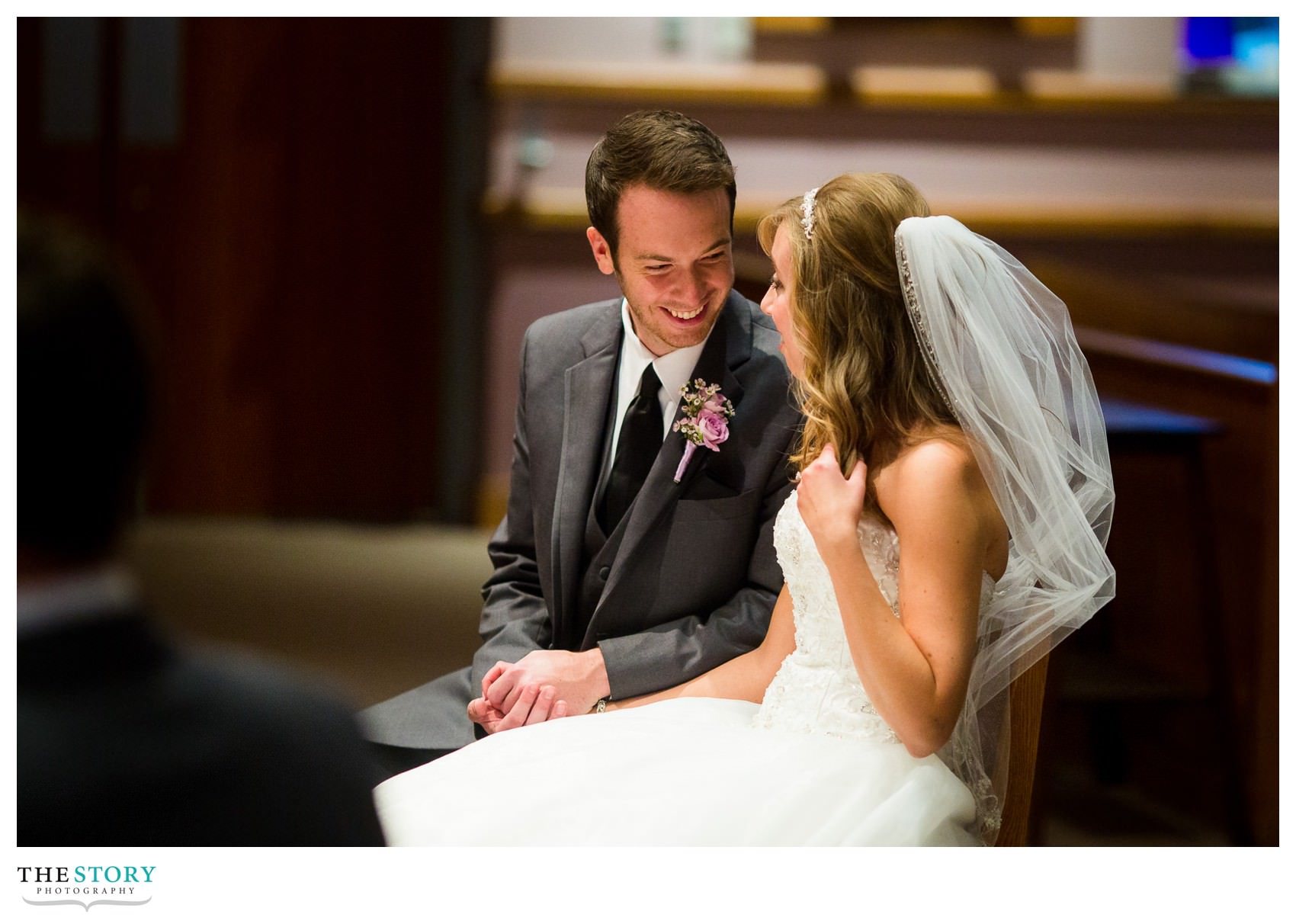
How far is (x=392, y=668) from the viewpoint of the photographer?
1759mm

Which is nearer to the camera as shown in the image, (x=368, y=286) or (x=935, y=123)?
(x=368, y=286)

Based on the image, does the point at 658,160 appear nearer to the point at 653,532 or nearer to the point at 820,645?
the point at 653,532

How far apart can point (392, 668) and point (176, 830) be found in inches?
37.4

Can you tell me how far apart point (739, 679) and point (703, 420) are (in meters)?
0.33

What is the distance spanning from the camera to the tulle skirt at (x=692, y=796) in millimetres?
1443

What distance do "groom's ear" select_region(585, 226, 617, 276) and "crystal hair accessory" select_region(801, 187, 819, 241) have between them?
Answer: 0.28 m

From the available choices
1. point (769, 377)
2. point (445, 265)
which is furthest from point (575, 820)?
point (445, 265)

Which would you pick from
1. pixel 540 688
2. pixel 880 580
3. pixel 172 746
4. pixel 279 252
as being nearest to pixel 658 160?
pixel 880 580

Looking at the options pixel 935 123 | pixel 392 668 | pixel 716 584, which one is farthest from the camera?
pixel 935 123

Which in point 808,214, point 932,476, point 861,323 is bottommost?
point 932,476

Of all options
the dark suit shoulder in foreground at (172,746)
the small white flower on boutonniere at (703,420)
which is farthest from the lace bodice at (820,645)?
the dark suit shoulder in foreground at (172,746)

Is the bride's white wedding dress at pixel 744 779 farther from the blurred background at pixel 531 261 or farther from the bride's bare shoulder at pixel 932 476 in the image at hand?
the blurred background at pixel 531 261

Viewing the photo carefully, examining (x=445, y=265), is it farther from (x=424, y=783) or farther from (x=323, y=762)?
(x=323, y=762)

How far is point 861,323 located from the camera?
57.6 inches
